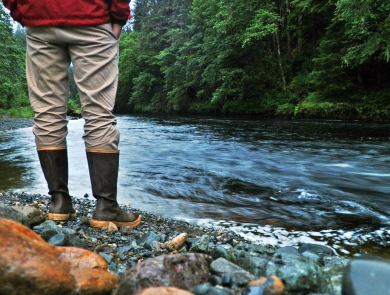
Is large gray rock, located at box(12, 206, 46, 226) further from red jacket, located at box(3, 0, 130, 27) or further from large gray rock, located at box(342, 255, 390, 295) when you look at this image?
large gray rock, located at box(342, 255, 390, 295)

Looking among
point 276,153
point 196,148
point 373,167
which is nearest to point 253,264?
point 373,167

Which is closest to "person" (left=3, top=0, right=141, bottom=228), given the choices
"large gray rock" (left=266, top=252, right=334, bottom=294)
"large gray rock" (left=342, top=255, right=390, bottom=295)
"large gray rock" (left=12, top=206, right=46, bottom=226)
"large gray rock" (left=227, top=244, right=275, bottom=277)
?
"large gray rock" (left=12, top=206, right=46, bottom=226)

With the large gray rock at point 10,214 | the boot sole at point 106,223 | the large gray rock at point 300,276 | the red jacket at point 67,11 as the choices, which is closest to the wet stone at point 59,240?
the large gray rock at point 10,214

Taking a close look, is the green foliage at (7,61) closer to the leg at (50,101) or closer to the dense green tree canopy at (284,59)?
the dense green tree canopy at (284,59)

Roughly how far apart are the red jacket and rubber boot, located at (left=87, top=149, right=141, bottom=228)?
0.80 metres

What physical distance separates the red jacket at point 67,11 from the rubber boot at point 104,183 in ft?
2.62

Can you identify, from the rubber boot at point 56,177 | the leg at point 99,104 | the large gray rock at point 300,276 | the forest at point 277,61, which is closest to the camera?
the large gray rock at point 300,276

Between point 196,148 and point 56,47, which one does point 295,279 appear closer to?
point 56,47

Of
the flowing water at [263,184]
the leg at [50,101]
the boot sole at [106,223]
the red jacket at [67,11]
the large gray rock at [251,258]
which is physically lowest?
the flowing water at [263,184]

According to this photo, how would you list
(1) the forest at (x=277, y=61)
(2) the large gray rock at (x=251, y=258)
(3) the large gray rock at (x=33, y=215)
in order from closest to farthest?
(2) the large gray rock at (x=251, y=258), (3) the large gray rock at (x=33, y=215), (1) the forest at (x=277, y=61)

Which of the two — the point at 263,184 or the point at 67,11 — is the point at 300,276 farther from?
the point at 263,184

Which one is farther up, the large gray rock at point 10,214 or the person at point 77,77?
the person at point 77,77

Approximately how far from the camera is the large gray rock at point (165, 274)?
137cm

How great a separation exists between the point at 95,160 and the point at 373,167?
16.5 ft
